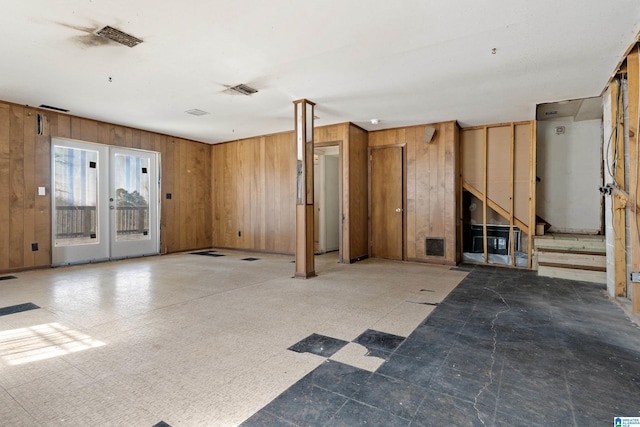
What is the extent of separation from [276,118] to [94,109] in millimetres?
2980

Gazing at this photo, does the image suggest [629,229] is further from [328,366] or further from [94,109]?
[94,109]

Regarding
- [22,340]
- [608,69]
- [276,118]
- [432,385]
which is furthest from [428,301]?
[276,118]

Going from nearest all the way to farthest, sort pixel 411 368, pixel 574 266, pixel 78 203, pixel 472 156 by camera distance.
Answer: pixel 411 368 < pixel 574 266 < pixel 78 203 < pixel 472 156

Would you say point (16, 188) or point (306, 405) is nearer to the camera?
point (306, 405)

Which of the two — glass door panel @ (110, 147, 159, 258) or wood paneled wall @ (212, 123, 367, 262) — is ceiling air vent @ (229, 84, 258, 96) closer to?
wood paneled wall @ (212, 123, 367, 262)

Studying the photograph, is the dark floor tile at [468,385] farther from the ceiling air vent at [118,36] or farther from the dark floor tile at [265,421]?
the ceiling air vent at [118,36]

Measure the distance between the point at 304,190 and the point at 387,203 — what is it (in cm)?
233

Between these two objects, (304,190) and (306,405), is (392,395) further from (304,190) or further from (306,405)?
(304,190)

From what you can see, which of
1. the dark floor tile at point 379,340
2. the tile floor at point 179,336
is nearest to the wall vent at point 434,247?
the tile floor at point 179,336

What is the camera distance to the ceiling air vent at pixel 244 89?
4.33 metres

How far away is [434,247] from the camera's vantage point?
600cm

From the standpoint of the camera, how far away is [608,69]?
11.9ft

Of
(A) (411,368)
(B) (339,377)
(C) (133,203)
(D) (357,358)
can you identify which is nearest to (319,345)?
(D) (357,358)

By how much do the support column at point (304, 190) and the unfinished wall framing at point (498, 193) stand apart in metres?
3.09
